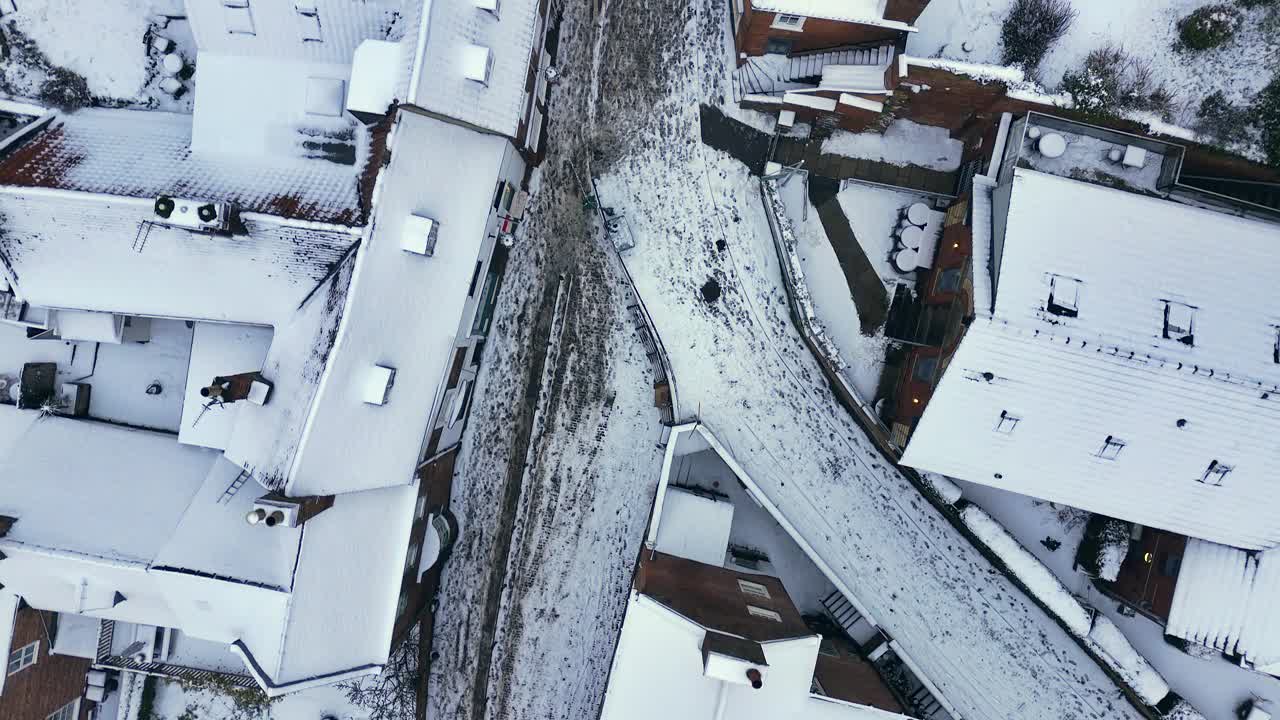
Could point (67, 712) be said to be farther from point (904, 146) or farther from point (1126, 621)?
point (1126, 621)

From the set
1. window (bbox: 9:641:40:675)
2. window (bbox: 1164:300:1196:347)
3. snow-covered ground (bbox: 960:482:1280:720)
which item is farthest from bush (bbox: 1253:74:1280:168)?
window (bbox: 9:641:40:675)

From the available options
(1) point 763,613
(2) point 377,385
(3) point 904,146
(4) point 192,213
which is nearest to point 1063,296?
(3) point 904,146

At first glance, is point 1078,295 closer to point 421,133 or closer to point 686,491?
point 686,491

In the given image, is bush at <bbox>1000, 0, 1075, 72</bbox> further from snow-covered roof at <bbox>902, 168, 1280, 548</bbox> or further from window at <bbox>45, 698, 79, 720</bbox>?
window at <bbox>45, 698, 79, 720</bbox>

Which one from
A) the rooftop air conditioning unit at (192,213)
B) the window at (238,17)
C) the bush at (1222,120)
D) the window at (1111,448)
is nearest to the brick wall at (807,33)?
the bush at (1222,120)

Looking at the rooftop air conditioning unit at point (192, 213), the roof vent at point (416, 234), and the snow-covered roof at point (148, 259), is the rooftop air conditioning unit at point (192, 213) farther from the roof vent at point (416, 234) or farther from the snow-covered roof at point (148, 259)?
the roof vent at point (416, 234)
